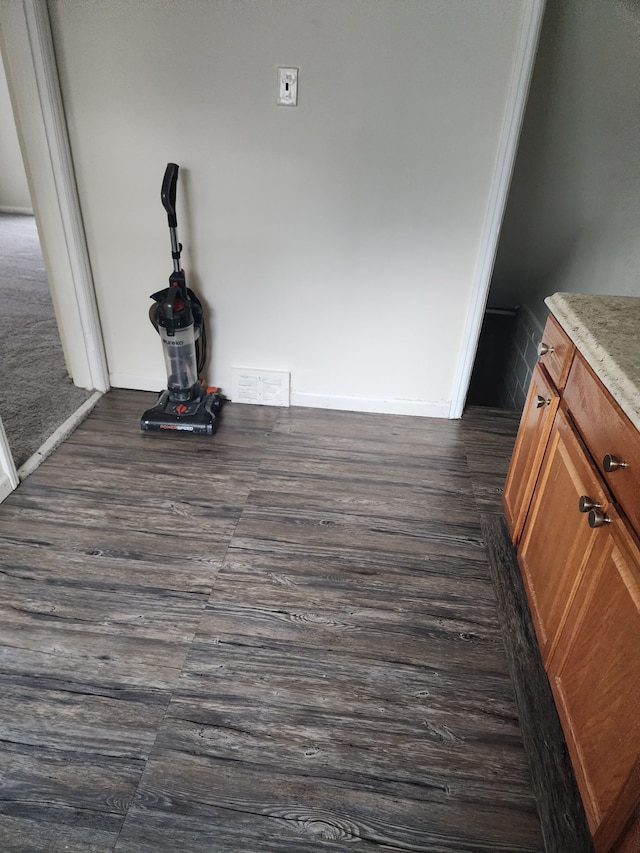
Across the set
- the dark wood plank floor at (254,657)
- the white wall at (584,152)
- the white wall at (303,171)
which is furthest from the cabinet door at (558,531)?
the white wall at (303,171)

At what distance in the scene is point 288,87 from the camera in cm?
205

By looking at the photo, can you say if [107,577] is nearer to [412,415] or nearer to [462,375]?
[412,415]

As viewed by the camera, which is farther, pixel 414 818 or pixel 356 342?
pixel 356 342

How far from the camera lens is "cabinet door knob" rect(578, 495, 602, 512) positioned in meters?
1.15

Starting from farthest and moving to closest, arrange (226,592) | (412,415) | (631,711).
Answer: (412,415) < (226,592) < (631,711)

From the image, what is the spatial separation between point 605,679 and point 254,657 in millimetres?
857

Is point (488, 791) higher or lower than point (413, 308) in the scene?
lower

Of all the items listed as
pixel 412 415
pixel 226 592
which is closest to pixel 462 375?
pixel 412 415

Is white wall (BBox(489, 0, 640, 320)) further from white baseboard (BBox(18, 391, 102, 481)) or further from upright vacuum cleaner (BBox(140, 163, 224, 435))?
white baseboard (BBox(18, 391, 102, 481))

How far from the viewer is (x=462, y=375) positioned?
2551mm

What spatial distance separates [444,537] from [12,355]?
2458mm

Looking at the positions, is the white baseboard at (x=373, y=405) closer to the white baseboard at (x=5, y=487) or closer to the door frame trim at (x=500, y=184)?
the door frame trim at (x=500, y=184)

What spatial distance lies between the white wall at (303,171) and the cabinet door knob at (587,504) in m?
1.39

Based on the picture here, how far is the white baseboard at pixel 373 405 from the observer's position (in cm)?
265
